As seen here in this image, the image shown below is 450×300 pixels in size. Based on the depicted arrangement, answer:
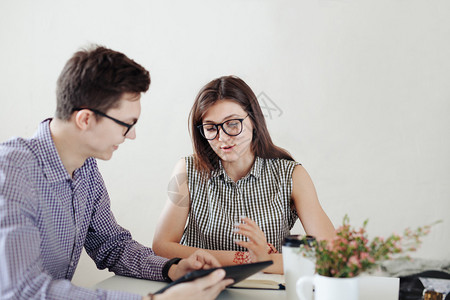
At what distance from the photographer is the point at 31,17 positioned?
9.98 ft

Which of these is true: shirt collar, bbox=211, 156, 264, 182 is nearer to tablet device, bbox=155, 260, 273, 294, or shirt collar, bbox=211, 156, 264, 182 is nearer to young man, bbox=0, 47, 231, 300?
young man, bbox=0, 47, 231, 300

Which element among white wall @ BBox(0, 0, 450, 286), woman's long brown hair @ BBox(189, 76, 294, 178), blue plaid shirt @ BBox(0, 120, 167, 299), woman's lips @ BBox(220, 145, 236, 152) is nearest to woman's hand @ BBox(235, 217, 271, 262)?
blue plaid shirt @ BBox(0, 120, 167, 299)

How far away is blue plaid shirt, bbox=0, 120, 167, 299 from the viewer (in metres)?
1.06

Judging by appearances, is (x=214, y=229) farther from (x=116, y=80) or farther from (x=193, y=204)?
(x=116, y=80)

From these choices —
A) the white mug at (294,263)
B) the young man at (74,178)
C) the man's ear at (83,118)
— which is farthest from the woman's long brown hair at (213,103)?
the white mug at (294,263)

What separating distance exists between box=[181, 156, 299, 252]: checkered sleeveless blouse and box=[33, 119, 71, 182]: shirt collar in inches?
29.7

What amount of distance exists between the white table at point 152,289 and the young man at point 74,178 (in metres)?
0.04

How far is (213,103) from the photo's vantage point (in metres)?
1.89

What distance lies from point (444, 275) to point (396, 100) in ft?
3.42

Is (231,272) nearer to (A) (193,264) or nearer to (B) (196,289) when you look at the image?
(B) (196,289)

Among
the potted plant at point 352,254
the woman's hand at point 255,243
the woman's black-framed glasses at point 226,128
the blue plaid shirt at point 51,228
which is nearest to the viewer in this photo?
the potted plant at point 352,254

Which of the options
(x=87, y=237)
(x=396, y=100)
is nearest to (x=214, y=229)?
(x=87, y=237)

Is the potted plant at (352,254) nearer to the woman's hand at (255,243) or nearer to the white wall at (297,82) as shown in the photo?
the woman's hand at (255,243)

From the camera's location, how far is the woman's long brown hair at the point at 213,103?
Result: 1.91 m
